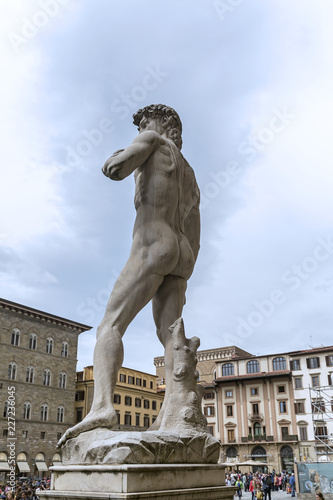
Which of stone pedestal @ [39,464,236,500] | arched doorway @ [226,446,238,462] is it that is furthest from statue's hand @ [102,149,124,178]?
arched doorway @ [226,446,238,462]

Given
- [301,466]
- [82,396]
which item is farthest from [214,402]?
[301,466]

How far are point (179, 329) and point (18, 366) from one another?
47.5 metres

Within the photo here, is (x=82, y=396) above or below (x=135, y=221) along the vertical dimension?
above

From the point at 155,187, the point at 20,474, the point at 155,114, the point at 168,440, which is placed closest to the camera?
the point at 168,440

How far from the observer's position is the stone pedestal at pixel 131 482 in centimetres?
252

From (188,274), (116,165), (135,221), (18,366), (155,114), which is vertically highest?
(18,366)

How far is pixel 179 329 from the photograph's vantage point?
11.5 feet

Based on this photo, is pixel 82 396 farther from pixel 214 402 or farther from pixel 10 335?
pixel 214 402

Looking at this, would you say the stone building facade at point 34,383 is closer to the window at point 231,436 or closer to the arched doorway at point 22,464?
the arched doorway at point 22,464

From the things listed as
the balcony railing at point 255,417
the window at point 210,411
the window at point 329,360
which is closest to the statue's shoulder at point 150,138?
→ the window at point 329,360

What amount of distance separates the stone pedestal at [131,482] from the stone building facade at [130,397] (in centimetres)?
5130

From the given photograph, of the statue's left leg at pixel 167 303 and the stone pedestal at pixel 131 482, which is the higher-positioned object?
the statue's left leg at pixel 167 303

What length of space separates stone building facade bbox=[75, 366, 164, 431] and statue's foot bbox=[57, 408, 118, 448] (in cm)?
5125

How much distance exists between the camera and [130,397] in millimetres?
56781
